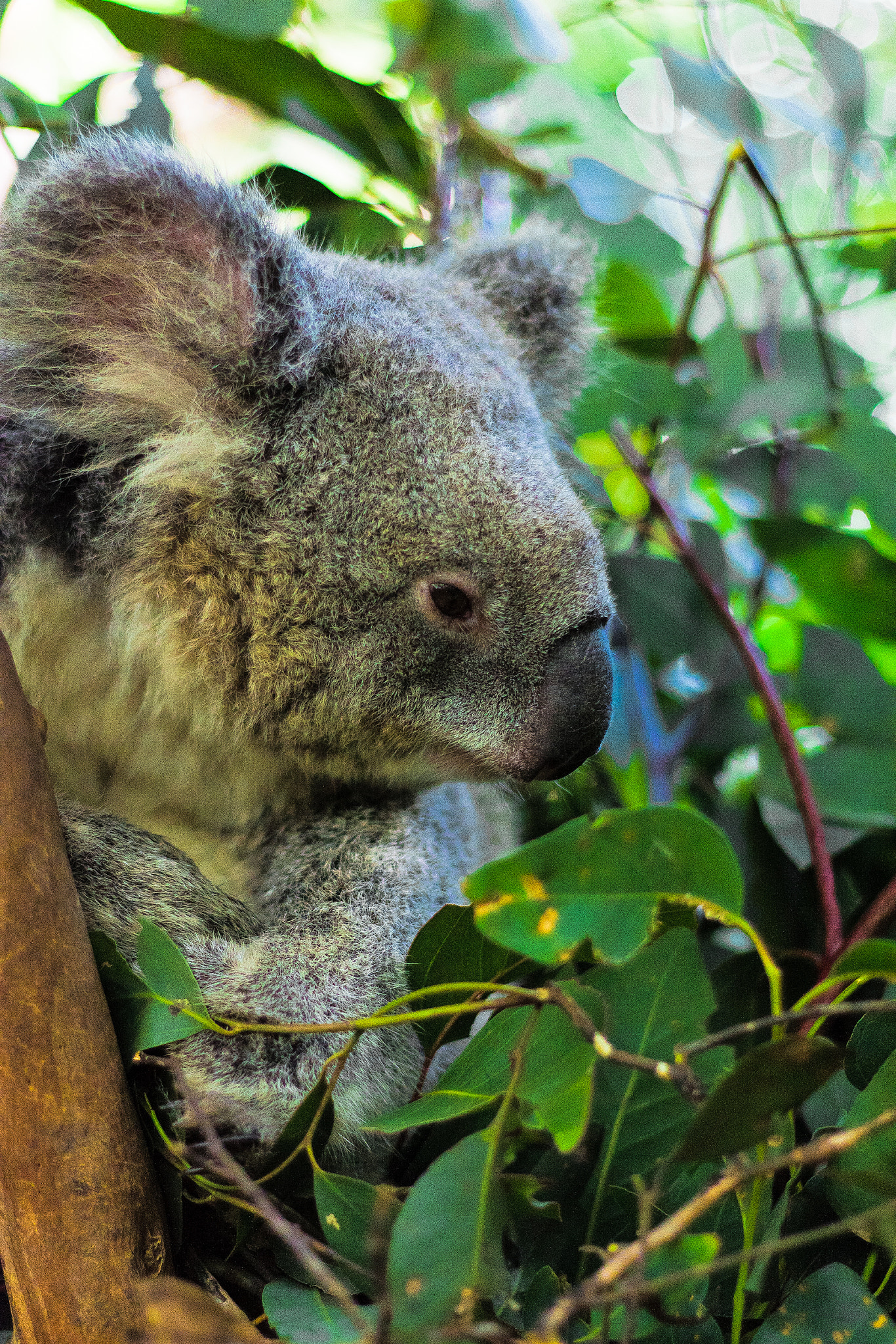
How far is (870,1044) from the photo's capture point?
120cm

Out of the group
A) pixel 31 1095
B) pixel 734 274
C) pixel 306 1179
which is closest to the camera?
pixel 31 1095

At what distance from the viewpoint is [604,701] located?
66.8 inches

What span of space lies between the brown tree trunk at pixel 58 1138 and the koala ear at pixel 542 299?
1515 mm

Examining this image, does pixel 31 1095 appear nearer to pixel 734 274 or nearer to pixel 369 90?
pixel 369 90

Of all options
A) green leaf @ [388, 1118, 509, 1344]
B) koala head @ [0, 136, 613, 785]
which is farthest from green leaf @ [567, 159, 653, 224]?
green leaf @ [388, 1118, 509, 1344]

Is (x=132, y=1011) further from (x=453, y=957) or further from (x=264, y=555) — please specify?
(x=264, y=555)

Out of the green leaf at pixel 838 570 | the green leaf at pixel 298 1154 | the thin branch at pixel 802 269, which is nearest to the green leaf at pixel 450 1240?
the green leaf at pixel 298 1154

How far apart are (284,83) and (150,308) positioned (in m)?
0.91

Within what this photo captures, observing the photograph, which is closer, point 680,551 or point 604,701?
point 604,701

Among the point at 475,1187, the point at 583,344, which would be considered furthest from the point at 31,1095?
the point at 583,344

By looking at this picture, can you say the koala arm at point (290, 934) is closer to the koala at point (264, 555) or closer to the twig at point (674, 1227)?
the koala at point (264, 555)

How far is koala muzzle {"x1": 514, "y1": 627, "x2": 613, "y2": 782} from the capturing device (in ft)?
5.45

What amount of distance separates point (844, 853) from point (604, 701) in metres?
0.89

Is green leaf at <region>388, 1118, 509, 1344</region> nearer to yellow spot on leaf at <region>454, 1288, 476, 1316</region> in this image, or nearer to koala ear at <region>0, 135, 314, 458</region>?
yellow spot on leaf at <region>454, 1288, 476, 1316</region>
